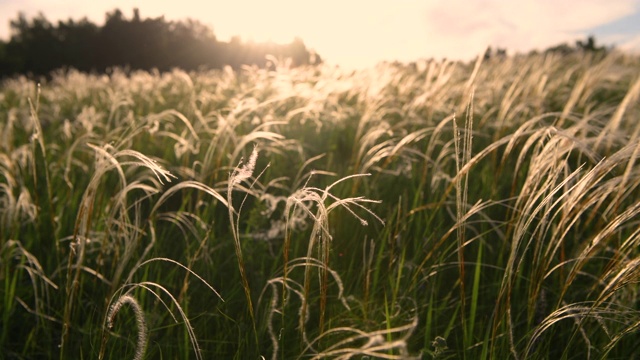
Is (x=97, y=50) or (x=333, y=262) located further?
(x=97, y=50)

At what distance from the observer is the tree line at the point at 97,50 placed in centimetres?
1945

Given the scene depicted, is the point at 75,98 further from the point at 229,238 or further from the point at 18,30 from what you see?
the point at 18,30

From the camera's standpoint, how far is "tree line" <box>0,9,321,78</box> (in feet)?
63.8

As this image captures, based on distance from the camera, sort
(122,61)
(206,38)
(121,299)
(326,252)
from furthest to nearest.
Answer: (122,61)
(206,38)
(326,252)
(121,299)

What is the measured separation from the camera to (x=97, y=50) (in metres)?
26.7

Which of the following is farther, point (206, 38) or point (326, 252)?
point (206, 38)

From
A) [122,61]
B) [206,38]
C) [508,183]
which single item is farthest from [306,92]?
[122,61]

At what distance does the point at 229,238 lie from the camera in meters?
1.74

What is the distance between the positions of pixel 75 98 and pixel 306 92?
190 inches

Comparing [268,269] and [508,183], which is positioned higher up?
[508,183]

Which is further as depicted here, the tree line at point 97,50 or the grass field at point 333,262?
the tree line at point 97,50

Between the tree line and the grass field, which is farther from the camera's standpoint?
the tree line

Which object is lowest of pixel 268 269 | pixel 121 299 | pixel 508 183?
pixel 268 269

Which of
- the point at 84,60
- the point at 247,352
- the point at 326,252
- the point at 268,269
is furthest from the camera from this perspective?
the point at 84,60
